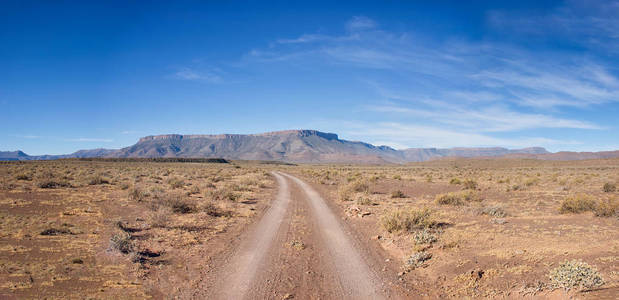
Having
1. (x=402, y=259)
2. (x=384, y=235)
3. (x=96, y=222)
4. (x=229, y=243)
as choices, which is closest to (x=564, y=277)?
(x=402, y=259)

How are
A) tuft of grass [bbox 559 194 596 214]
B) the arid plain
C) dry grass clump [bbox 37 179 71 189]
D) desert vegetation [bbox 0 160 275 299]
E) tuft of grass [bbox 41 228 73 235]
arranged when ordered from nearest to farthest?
the arid plain, desert vegetation [bbox 0 160 275 299], tuft of grass [bbox 41 228 73 235], tuft of grass [bbox 559 194 596 214], dry grass clump [bbox 37 179 71 189]

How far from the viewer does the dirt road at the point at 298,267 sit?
6836mm

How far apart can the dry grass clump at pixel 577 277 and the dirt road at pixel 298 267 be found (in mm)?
3467

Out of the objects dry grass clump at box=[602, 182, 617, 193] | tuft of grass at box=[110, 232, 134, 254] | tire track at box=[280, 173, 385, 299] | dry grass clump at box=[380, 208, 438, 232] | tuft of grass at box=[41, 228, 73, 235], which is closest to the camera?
tire track at box=[280, 173, 385, 299]

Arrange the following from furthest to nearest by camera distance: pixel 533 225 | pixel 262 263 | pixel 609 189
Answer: pixel 609 189 → pixel 533 225 → pixel 262 263

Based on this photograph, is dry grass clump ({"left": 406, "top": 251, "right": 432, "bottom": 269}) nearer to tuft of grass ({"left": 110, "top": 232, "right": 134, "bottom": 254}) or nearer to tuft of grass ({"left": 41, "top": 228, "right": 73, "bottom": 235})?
tuft of grass ({"left": 110, "top": 232, "right": 134, "bottom": 254})

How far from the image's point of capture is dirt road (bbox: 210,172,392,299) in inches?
269

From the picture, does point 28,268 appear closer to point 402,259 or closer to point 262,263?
point 262,263

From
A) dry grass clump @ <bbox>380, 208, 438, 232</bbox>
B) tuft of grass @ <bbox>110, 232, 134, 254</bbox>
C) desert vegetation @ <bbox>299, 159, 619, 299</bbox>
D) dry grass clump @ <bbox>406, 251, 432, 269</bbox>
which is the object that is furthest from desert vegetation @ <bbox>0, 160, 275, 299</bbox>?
dry grass clump @ <bbox>380, 208, 438, 232</bbox>

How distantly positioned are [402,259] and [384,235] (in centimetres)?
270

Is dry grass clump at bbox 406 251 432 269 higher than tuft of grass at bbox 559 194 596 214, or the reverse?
tuft of grass at bbox 559 194 596 214

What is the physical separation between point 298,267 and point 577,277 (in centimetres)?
630

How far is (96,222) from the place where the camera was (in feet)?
41.7

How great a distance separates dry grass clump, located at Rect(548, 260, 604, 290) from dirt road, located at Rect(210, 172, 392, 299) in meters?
3.47
